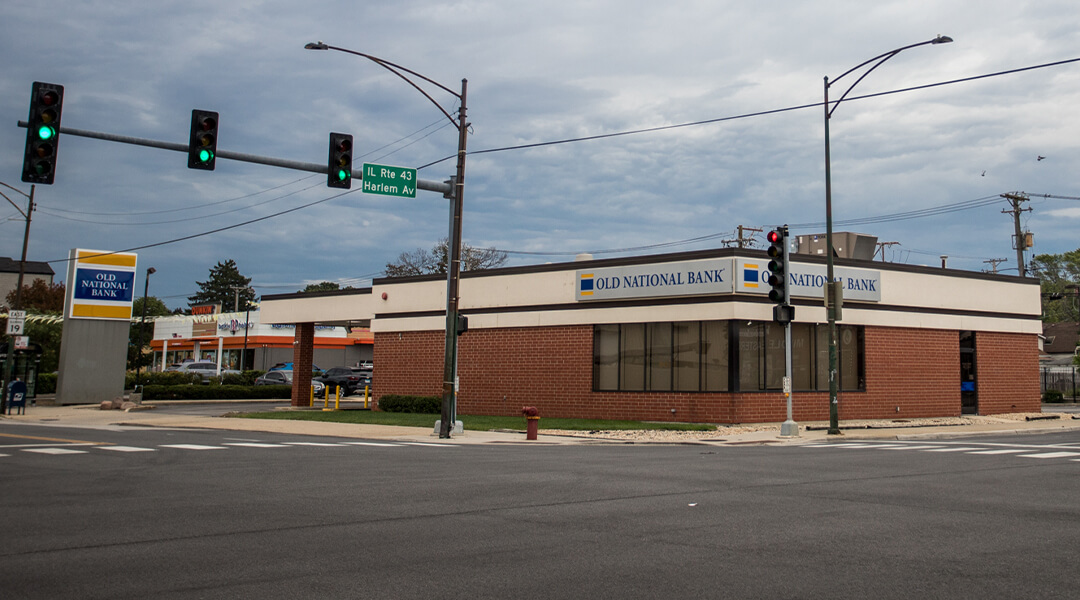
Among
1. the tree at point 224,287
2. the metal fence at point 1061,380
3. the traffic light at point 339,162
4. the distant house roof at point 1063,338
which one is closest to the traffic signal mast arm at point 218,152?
the traffic light at point 339,162

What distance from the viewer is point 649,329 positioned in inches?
1175

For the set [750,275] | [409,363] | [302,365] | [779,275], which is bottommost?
[302,365]

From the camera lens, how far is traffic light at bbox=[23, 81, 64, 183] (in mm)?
16031

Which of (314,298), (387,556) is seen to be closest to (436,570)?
(387,556)

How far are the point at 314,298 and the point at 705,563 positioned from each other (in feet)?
117

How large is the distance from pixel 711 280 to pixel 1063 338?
202 ft

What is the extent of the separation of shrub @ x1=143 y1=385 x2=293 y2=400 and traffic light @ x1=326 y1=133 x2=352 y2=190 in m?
29.1

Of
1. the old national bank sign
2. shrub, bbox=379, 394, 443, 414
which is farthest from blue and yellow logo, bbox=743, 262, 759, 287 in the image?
shrub, bbox=379, 394, 443, 414

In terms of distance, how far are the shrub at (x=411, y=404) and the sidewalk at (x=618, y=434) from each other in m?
5.26

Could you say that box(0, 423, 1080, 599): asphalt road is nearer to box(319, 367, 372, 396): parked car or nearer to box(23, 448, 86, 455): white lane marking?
box(23, 448, 86, 455): white lane marking

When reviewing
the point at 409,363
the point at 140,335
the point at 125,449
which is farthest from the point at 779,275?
the point at 140,335

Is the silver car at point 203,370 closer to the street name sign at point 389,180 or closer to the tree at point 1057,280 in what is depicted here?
the street name sign at point 389,180

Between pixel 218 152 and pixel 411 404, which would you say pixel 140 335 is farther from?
pixel 218 152

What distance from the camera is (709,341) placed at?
2862 centimetres
